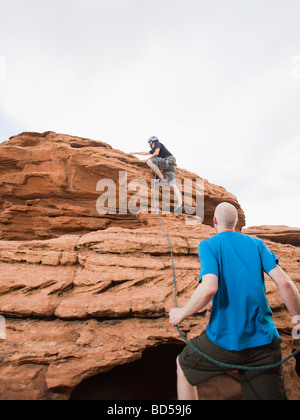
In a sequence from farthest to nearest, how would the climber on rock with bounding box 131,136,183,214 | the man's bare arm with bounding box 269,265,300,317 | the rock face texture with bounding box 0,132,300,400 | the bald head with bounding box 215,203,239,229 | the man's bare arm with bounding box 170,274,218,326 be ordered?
the climber on rock with bounding box 131,136,183,214, the rock face texture with bounding box 0,132,300,400, the bald head with bounding box 215,203,239,229, the man's bare arm with bounding box 269,265,300,317, the man's bare arm with bounding box 170,274,218,326

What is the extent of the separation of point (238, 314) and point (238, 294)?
247 millimetres

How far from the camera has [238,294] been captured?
8.31 feet

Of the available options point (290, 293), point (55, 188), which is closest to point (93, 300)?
point (290, 293)

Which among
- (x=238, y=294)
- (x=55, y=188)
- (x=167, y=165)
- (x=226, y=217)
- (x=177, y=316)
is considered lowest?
(x=177, y=316)

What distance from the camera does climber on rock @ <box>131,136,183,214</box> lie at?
10.0 m

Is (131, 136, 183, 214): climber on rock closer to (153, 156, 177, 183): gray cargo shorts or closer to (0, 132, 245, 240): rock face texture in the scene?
(153, 156, 177, 183): gray cargo shorts

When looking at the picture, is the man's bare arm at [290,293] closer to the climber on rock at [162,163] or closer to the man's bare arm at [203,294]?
the man's bare arm at [203,294]

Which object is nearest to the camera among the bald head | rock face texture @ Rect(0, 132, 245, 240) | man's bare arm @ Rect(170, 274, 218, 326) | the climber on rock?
man's bare arm @ Rect(170, 274, 218, 326)

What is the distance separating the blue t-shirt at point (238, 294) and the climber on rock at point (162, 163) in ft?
24.5

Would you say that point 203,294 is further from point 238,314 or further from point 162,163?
point 162,163

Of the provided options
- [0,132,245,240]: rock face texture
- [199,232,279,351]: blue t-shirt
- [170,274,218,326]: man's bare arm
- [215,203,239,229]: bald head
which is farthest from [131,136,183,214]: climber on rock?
[170,274,218,326]: man's bare arm

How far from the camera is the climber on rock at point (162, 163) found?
10031 mm

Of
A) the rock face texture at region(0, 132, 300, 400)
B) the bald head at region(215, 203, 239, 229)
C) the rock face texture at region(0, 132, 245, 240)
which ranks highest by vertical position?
the rock face texture at region(0, 132, 245, 240)
